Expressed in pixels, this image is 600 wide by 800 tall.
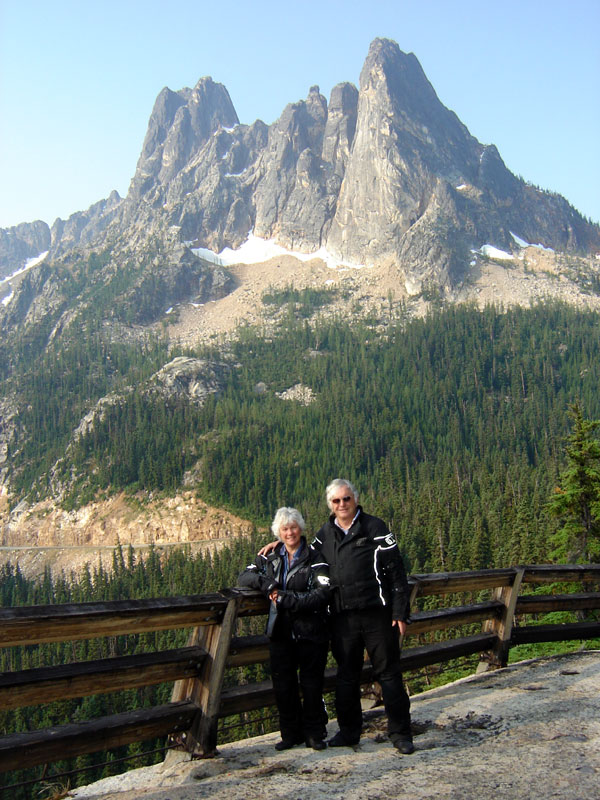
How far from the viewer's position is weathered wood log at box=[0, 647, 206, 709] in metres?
5.09

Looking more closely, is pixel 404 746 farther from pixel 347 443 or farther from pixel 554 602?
pixel 347 443

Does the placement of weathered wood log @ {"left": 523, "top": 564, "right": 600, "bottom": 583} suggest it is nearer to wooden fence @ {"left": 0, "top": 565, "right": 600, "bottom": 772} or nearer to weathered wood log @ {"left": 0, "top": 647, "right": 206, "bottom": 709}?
wooden fence @ {"left": 0, "top": 565, "right": 600, "bottom": 772}

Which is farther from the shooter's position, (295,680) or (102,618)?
(295,680)

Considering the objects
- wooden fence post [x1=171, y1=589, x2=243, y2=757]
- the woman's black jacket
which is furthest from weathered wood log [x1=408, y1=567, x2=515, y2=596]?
wooden fence post [x1=171, y1=589, x2=243, y2=757]

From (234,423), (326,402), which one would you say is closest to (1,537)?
(234,423)

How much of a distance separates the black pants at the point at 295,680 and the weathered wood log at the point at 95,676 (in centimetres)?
82

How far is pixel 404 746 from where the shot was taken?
20.4 feet

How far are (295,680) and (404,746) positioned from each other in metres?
1.26

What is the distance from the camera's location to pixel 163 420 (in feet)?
531

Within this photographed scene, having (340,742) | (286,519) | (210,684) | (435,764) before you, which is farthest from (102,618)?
(435,764)

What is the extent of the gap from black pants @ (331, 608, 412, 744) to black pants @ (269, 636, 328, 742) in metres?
0.22

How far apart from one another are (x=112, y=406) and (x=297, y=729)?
17194 cm

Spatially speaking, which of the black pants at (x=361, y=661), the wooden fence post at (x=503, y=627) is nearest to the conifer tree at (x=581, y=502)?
the wooden fence post at (x=503, y=627)

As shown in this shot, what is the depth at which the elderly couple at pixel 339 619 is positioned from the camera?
253 inches
